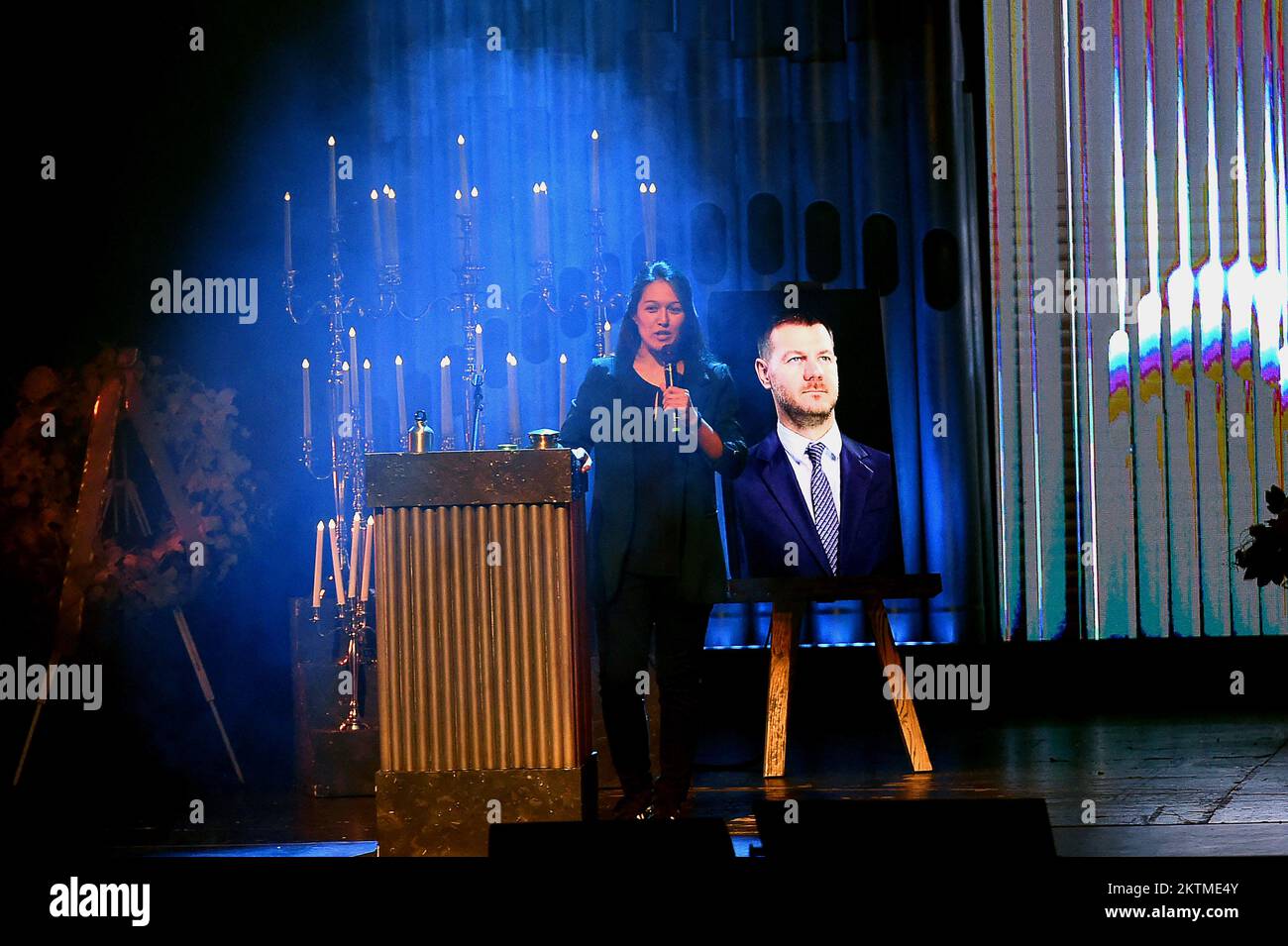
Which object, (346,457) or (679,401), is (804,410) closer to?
(679,401)

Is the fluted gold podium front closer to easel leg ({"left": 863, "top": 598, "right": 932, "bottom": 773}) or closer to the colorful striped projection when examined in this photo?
easel leg ({"left": 863, "top": 598, "right": 932, "bottom": 773})

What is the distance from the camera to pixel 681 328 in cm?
329

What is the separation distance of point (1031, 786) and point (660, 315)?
156 centimetres

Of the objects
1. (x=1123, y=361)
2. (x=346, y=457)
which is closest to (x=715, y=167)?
(x=1123, y=361)

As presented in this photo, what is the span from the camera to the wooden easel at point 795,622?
12.7ft

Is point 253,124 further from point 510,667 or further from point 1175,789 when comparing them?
point 1175,789

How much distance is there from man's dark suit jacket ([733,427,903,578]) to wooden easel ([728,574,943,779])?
280 millimetres

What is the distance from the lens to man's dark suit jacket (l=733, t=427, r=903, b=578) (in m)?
4.23

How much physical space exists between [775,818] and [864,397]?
3091 mm

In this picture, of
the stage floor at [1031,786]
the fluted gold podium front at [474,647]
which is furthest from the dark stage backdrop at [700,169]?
the fluted gold podium front at [474,647]

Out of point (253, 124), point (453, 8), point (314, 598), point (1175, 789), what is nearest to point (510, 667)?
point (314, 598)

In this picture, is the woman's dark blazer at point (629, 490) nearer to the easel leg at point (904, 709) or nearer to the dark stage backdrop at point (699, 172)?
the easel leg at point (904, 709)

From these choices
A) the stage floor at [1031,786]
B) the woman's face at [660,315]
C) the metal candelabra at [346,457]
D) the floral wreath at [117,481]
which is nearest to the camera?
the stage floor at [1031,786]

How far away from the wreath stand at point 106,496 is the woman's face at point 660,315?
160 centimetres
